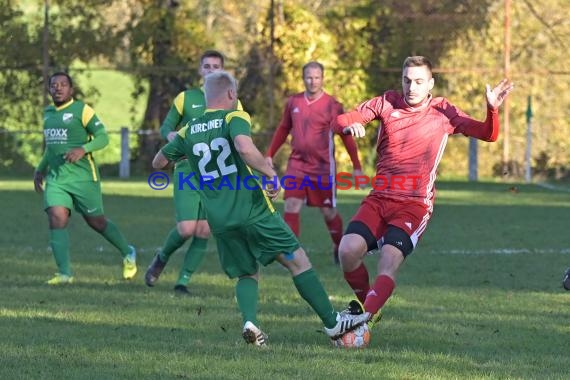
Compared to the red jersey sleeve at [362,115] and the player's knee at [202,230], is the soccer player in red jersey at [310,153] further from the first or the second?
the red jersey sleeve at [362,115]

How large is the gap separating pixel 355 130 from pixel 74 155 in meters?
4.02

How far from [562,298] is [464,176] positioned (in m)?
18.4

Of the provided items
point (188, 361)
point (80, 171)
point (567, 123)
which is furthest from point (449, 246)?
point (567, 123)

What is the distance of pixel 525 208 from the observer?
2016 cm

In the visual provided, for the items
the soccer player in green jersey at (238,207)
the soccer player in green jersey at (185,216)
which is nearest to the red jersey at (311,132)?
the soccer player in green jersey at (185,216)

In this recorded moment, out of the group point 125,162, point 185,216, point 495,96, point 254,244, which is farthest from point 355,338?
point 125,162

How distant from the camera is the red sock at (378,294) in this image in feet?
25.1

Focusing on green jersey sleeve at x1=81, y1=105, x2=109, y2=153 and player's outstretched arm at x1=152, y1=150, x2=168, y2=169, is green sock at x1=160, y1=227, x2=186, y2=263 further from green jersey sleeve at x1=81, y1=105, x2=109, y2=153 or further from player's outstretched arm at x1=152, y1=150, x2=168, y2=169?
player's outstretched arm at x1=152, y1=150, x2=168, y2=169

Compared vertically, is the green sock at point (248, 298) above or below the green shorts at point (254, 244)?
below

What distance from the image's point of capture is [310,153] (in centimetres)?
1300

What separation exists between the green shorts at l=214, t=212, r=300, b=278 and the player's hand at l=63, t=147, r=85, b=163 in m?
3.58

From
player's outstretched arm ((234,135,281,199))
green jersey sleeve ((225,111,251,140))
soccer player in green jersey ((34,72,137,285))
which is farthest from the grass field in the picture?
green jersey sleeve ((225,111,251,140))

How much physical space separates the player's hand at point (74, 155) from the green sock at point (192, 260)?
48.3 inches

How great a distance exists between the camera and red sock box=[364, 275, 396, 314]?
7637 millimetres
